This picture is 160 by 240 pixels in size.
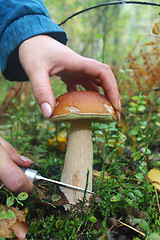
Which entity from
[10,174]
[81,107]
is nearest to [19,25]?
[81,107]

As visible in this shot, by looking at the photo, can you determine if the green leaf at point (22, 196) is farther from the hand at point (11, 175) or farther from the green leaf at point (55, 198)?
the green leaf at point (55, 198)

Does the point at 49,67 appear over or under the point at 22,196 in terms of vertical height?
over

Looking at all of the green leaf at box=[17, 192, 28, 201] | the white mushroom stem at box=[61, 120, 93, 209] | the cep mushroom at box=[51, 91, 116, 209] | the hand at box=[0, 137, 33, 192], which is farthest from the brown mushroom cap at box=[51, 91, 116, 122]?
the green leaf at box=[17, 192, 28, 201]

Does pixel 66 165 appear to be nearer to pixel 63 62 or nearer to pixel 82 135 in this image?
pixel 82 135

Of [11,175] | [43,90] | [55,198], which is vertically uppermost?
[43,90]

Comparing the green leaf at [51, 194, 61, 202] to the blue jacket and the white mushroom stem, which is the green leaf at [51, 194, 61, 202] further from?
the blue jacket

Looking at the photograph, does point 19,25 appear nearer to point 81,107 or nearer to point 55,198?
point 81,107
